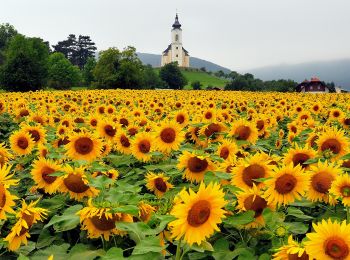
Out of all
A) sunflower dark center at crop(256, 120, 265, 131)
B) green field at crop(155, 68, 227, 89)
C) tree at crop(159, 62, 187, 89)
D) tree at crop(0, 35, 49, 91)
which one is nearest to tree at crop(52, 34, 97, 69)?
green field at crop(155, 68, 227, 89)

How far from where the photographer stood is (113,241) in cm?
307

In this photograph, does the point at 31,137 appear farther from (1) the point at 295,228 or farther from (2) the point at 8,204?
(1) the point at 295,228

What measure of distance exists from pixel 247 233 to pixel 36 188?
199 centimetres

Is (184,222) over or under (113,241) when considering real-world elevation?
over

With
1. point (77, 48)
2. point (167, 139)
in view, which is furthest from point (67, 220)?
point (77, 48)

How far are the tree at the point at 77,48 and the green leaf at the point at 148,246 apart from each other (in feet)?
592

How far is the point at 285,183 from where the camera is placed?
9.87 feet

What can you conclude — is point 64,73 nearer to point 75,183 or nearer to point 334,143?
point 334,143

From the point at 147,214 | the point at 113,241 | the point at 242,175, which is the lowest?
the point at 113,241

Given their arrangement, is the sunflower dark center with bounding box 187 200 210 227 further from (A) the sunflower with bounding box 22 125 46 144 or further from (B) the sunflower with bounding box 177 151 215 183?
(A) the sunflower with bounding box 22 125 46 144

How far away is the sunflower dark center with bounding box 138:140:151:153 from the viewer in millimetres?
5133

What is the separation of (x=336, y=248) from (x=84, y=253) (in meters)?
1.50

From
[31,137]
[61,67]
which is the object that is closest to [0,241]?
[31,137]

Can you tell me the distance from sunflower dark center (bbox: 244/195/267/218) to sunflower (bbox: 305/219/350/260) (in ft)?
2.66
